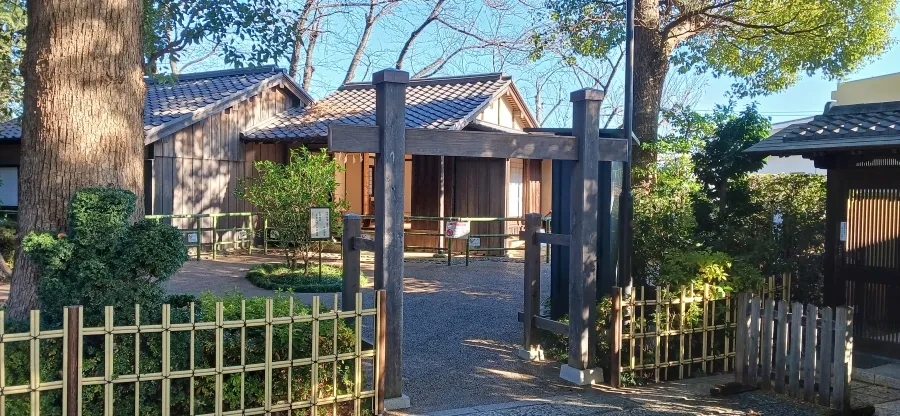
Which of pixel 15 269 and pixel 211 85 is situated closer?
pixel 15 269

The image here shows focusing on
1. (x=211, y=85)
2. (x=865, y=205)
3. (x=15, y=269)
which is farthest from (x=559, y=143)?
(x=211, y=85)

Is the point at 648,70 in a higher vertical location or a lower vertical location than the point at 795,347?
higher

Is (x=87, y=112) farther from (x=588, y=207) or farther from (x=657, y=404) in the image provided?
(x=657, y=404)

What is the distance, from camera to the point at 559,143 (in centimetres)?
699

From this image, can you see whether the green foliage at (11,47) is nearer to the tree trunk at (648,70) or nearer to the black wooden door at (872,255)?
the tree trunk at (648,70)

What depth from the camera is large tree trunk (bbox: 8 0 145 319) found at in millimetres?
5723

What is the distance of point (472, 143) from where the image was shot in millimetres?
6602

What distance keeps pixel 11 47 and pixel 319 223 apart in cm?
718

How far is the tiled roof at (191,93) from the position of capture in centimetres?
1717

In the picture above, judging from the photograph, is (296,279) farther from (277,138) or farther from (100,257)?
(100,257)

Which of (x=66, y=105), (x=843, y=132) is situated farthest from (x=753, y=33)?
(x=66, y=105)

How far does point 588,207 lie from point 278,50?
A: 5.35 metres

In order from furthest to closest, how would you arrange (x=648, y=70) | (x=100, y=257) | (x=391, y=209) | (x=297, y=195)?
(x=297, y=195), (x=648, y=70), (x=391, y=209), (x=100, y=257)

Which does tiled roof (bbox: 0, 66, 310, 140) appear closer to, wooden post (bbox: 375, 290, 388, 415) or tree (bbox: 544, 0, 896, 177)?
tree (bbox: 544, 0, 896, 177)
